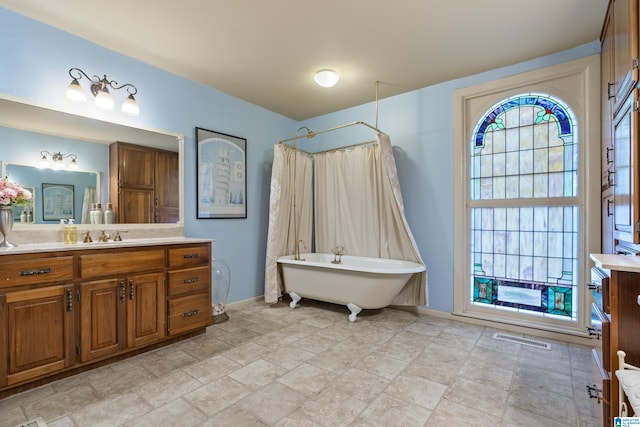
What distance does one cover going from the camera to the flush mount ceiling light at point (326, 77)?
3006 mm

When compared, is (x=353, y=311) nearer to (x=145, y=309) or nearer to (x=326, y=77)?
(x=145, y=309)

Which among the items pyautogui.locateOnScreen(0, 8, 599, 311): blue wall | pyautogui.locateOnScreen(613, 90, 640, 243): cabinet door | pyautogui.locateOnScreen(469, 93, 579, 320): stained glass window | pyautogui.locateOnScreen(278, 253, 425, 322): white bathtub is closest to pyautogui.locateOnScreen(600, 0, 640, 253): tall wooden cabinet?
pyautogui.locateOnScreen(613, 90, 640, 243): cabinet door

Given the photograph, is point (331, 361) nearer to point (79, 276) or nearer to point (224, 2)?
point (79, 276)

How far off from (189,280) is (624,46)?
11.6 ft

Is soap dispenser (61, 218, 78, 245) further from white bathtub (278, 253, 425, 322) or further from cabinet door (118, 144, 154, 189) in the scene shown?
white bathtub (278, 253, 425, 322)

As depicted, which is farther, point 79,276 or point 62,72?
point 62,72

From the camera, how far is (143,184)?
2.85 m

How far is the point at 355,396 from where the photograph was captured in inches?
72.6

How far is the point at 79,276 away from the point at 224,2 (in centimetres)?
219

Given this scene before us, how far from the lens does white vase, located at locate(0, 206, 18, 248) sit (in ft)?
6.50

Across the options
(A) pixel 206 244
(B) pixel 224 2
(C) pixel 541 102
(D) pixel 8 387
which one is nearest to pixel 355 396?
(A) pixel 206 244

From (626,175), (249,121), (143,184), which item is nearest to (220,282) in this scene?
(143,184)

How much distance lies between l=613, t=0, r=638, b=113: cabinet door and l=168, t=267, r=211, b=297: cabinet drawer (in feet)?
10.8

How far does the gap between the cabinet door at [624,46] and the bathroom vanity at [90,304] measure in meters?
3.27
